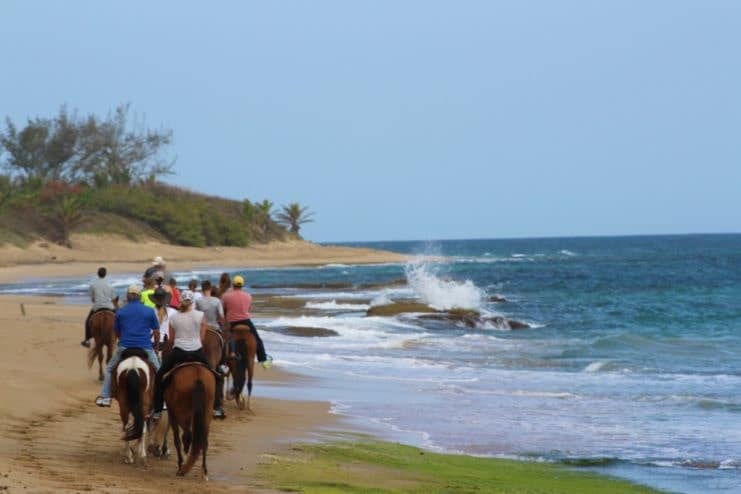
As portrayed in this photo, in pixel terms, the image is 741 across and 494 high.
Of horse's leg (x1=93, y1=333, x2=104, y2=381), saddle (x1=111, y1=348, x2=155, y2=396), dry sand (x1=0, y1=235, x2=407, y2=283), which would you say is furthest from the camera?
dry sand (x1=0, y1=235, x2=407, y2=283)

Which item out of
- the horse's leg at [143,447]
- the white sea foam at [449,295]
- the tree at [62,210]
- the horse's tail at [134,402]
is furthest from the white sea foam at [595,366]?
the tree at [62,210]

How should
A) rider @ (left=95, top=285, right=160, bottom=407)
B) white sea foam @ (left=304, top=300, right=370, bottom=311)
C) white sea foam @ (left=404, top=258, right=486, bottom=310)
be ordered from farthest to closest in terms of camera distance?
white sea foam @ (left=404, top=258, right=486, bottom=310)
white sea foam @ (left=304, top=300, right=370, bottom=311)
rider @ (left=95, top=285, right=160, bottom=407)

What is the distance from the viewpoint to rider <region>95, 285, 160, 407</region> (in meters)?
11.5

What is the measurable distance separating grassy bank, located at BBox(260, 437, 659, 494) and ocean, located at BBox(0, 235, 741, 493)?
0.69m

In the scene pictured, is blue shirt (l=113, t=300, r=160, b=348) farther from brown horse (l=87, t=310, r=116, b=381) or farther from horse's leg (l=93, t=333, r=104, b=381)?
horse's leg (l=93, t=333, r=104, b=381)

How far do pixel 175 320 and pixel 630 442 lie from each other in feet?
20.6

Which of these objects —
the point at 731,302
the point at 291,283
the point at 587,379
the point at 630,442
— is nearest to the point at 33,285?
the point at 291,283

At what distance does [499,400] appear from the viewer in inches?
730

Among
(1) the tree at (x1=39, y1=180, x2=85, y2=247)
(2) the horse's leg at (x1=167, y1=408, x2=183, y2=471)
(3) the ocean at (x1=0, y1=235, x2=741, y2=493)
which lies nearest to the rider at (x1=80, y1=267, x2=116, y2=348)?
(3) the ocean at (x1=0, y1=235, x2=741, y2=493)

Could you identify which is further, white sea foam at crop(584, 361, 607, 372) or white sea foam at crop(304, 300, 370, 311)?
white sea foam at crop(304, 300, 370, 311)

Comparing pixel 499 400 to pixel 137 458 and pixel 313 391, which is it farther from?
pixel 137 458

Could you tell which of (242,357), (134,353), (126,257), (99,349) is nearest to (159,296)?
(134,353)

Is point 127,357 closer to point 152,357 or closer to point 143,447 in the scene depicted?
point 152,357

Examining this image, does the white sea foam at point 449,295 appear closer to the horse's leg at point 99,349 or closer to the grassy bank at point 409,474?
the horse's leg at point 99,349
